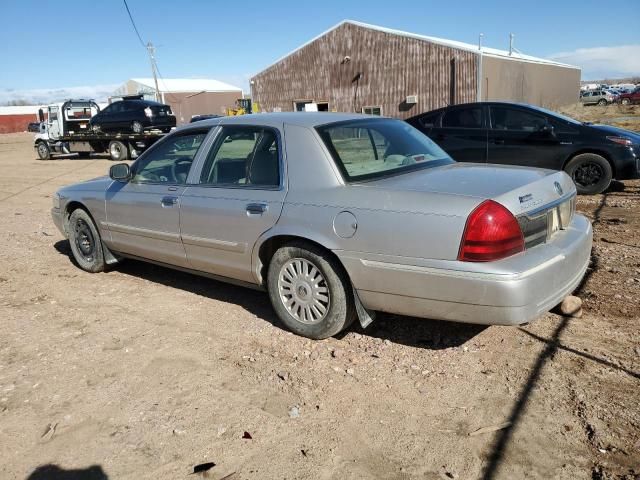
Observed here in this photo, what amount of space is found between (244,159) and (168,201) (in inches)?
32.4

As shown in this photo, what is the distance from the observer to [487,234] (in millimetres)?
3059

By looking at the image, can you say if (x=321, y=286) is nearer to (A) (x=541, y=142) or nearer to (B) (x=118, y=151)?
(A) (x=541, y=142)

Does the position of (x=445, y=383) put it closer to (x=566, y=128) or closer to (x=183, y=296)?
(x=183, y=296)

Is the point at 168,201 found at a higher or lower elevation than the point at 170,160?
lower

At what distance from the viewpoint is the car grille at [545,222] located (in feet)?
10.6

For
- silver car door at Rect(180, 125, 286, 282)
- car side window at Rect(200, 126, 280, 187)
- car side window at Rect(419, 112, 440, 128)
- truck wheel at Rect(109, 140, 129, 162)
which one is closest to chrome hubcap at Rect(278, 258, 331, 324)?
silver car door at Rect(180, 125, 286, 282)

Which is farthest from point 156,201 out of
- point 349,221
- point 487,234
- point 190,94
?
point 190,94

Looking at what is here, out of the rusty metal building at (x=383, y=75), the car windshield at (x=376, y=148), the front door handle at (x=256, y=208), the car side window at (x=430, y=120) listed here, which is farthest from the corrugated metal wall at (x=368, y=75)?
the front door handle at (x=256, y=208)

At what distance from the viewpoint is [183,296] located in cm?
509

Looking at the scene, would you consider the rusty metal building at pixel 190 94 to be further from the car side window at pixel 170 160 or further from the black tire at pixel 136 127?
the car side window at pixel 170 160

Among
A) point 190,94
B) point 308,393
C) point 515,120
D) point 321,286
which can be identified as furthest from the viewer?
point 190,94

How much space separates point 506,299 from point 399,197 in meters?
0.85

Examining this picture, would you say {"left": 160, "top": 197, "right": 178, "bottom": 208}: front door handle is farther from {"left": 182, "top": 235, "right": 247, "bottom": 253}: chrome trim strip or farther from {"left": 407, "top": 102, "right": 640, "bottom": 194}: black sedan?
{"left": 407, "top": 102, "right": 640, "bottom": 194}: black sedan

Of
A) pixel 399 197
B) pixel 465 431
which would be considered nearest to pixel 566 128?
pixel 399 197
